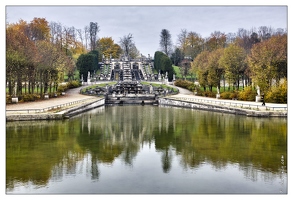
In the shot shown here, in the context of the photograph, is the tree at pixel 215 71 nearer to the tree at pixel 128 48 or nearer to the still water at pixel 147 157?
the still water at pixel 147 157

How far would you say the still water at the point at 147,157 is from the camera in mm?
11500

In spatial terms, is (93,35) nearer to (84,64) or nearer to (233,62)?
(84,64)

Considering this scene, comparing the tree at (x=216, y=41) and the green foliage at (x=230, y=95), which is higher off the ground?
the tree at (x=216, y=41)

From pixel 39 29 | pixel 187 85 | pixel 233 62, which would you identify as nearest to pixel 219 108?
pixel 233 62

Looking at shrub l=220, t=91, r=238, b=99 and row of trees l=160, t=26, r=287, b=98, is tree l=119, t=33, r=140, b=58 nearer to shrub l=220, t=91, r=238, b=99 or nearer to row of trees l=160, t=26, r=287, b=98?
row of trees l=160, t=26, r=287, b=98

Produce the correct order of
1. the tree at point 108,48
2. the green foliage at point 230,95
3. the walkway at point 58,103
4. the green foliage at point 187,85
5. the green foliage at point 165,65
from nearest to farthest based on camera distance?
the walkway at point 58,103 → the green foliage at point 230,95 → the green foliage at point 187,85 → the green foliage at point 165,65 → the tree at point 108,48

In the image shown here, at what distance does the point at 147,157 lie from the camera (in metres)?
15.2

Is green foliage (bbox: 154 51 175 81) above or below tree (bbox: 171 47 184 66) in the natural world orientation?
below

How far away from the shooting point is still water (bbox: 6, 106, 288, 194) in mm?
11500

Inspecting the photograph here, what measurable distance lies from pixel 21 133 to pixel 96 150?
5511 mm

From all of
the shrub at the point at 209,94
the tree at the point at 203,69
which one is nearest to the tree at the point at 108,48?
the tree at the point at 203,69

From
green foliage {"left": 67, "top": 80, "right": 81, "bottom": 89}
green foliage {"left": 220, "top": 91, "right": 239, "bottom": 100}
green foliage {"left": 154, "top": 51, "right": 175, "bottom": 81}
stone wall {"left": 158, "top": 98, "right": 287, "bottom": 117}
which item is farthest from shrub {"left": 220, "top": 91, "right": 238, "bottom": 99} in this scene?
green foliage {"left": 154, "top": 51, "right": 175, "bottom": 81}
